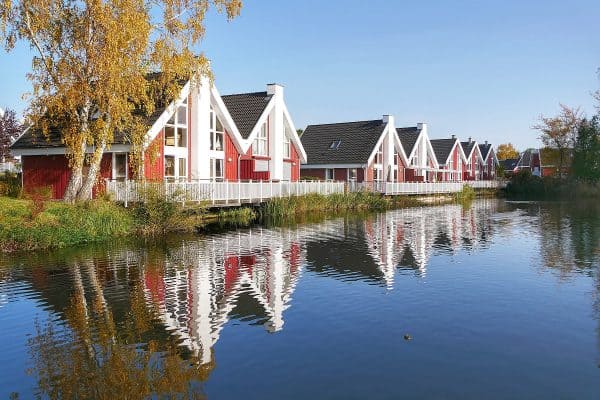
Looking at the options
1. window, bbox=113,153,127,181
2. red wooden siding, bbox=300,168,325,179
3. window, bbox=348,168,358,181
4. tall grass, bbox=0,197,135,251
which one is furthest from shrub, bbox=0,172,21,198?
window, bbox=348,168,358,181

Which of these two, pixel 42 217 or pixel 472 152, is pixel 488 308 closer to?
pixel 42 217

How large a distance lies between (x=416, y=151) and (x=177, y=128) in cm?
3566

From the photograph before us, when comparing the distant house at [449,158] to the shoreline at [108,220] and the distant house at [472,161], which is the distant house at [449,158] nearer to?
the distant house at [472,161]

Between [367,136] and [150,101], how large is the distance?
98.0 feet

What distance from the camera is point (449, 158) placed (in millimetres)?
69000

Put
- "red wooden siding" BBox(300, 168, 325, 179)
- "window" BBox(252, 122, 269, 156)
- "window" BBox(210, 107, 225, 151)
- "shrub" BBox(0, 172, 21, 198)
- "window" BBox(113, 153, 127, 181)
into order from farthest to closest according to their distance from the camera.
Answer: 1. "red wooden siding" BBox(300, 168, 325, 179)
2. "window" BBox(252, 122, 269, 156)
3. "window" BBox(210, 107, 225, 151)
4. "window" BBox(113, 153, 127, 181)
5. "shrub" BBox(0, 172, 21, 198)

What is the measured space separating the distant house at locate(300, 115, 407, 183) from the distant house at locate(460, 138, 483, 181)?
25.3 meters

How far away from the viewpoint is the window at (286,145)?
3991 cm

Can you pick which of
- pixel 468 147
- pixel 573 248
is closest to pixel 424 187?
pixel 468 147

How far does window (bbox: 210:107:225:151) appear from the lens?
3185cm

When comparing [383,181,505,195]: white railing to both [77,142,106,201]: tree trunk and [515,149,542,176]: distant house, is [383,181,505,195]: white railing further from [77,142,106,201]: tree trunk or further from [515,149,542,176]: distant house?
[515,149,542,176]: distant house

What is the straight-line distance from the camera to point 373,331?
9.23 meters

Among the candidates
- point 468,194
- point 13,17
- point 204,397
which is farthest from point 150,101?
point 468,194

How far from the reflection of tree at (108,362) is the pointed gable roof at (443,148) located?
62403 millimetres
